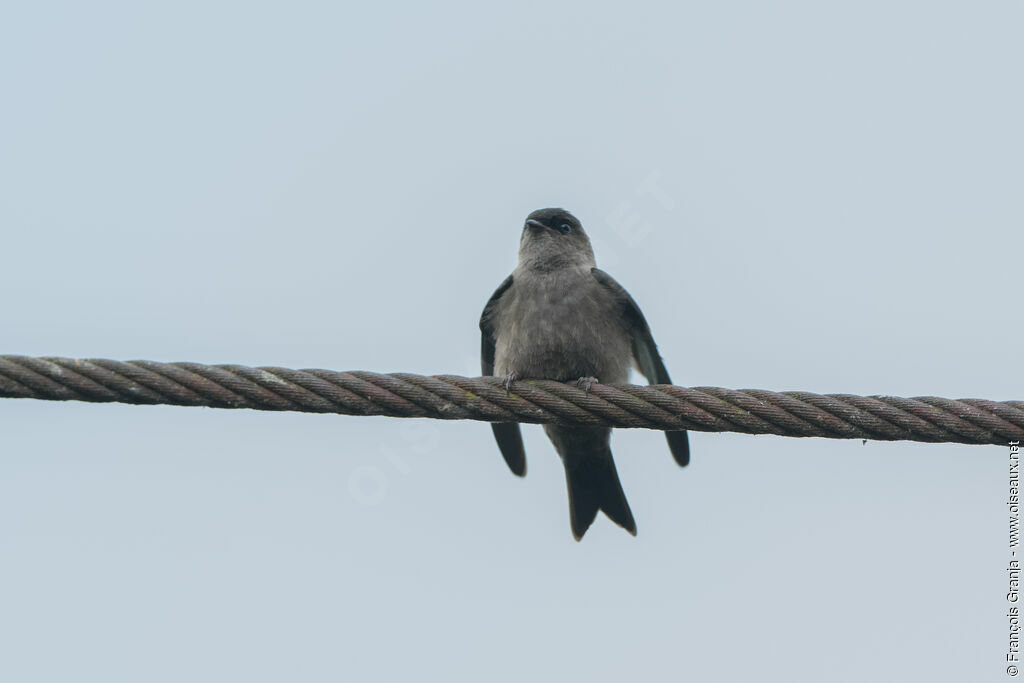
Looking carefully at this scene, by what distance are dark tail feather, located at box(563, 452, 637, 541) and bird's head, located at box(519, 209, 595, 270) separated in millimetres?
1141

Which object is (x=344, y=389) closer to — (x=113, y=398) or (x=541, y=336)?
(x=113, y=398)

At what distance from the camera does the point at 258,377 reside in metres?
3.58

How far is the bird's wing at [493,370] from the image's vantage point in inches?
243

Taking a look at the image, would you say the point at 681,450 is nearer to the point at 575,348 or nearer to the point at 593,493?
the point at 593,493

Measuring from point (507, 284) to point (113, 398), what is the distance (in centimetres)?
335

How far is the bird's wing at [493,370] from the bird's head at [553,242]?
9.4 inches

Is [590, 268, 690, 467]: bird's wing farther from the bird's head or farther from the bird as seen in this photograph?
the bird's head

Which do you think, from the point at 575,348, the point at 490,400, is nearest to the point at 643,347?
the point at 575,348

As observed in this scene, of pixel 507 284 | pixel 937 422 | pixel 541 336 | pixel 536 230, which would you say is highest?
pixel 536 230

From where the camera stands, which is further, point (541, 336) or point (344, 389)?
point (541, 336)

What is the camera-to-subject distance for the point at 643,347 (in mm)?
6352

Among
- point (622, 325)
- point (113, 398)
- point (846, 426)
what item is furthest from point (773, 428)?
point (622, 325)

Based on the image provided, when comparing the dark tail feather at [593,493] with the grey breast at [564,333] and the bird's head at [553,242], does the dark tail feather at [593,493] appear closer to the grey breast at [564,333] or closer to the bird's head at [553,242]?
the grey breast at [564,333]

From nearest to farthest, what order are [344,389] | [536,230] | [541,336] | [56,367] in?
[56,367] < [344,389] < [541,336] < [536,230]
